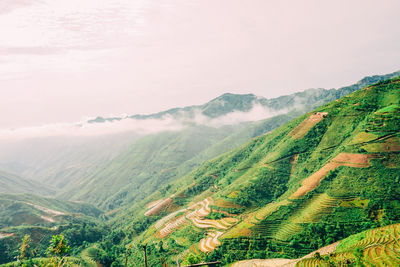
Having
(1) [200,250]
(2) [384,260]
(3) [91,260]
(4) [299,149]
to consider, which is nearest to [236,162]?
(4) [299,149]

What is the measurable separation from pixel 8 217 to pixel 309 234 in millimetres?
238921

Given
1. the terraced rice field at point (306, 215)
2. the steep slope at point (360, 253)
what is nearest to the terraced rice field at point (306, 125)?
the terraced rice field at point (306, 215)

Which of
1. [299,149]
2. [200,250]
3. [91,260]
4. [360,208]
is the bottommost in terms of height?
[91,260]

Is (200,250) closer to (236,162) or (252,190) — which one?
(252,190)

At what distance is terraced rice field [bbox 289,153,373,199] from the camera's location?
95438 millimetres

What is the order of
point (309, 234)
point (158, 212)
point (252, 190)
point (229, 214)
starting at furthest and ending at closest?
point (158, 212)
point (252, 190)
point (229, 214)
point (309, 234)

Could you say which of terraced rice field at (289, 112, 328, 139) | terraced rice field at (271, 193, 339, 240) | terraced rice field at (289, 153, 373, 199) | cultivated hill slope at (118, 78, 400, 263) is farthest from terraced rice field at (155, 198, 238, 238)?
terraced rice field at (289, 112, 328, 139)

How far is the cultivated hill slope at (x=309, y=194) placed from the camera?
262ft

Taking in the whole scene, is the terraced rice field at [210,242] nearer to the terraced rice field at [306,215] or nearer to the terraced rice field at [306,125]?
the terraced rice field at [306,215]

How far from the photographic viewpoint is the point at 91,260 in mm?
121125

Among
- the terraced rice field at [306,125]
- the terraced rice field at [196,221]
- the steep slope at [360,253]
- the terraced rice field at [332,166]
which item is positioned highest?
the terraced rice field at [306,125]

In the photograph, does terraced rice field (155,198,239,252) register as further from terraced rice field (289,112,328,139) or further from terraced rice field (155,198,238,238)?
terraced rice field (289,112,328,139)

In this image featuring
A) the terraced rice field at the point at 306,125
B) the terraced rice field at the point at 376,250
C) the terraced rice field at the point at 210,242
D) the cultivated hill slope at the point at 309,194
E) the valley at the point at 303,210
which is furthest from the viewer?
the terraced rice field at the point at 306,125

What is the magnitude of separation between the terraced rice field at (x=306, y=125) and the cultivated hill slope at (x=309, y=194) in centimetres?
90
